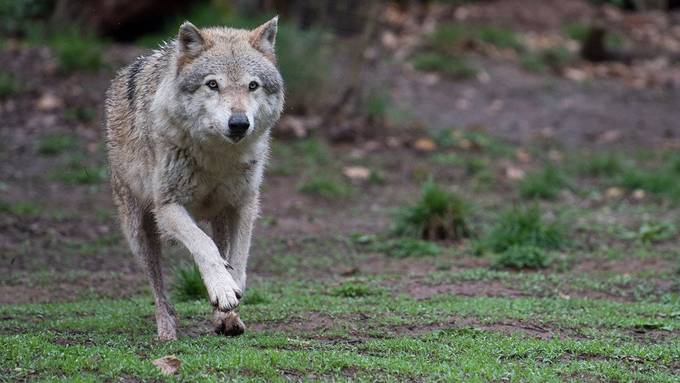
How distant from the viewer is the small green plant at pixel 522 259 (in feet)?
33.4

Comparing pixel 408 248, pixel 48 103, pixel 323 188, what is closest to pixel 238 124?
pixel 408 248

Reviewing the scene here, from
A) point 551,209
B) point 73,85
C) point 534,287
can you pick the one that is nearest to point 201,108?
point 534,287

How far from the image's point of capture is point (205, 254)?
261 inches

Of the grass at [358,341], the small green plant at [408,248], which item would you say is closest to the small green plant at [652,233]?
the small green plant at [408,248]

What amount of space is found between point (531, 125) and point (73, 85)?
758 centimetres

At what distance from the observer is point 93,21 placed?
17984 millimetres

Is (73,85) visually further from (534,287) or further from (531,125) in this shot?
(534,287)

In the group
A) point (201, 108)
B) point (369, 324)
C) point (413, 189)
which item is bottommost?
point (413, 189)

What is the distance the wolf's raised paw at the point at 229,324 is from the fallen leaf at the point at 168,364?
1098mm

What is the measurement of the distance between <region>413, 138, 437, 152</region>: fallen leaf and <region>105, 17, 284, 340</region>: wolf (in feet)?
26.1

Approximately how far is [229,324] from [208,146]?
1266mm

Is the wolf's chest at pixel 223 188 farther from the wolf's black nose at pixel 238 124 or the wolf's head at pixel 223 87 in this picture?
the wolf's black nose at pixel 238 124

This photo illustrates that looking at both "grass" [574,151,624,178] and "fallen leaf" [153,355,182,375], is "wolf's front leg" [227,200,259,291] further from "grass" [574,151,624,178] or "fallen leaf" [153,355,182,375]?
"grass" [574,151,624,178]

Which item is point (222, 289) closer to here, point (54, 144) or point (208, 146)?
point (208, 146)
